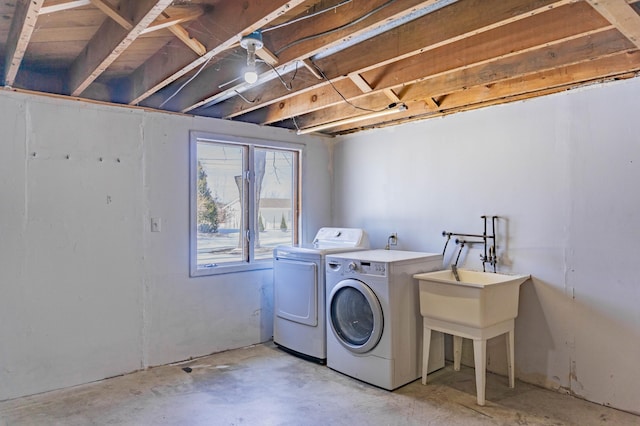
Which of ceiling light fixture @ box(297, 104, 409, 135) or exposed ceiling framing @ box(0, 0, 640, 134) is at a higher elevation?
exposed ceiling framing @ box(0, 0, 640, 134)

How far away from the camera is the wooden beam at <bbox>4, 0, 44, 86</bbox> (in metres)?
1.77

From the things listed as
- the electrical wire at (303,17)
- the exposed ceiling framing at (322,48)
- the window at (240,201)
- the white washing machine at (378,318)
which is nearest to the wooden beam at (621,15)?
the exposed ceiling framing at (322,48)

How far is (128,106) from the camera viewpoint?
3299 mm

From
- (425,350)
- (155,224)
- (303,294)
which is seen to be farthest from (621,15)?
(155,224)

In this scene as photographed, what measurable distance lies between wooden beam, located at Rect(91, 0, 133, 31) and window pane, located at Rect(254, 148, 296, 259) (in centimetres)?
223

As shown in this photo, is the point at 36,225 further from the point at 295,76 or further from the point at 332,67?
the point at 332,67

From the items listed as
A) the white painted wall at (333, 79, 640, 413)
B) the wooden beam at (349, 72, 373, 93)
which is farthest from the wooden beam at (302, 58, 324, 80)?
the white painted wall at (333, 79, 640, 413)

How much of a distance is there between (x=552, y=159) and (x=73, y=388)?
3.82 metres

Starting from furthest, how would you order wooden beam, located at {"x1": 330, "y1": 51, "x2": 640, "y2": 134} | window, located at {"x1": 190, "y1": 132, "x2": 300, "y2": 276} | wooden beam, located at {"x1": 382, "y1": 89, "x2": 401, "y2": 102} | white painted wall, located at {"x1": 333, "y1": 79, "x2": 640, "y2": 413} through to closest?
window, located at {"x1": 190, "y1": 132, "x2": 300, "y2": 276}
wooden beam, located at {"x1": 382, "y1": 89, "x2": 401, "y2": 102}
white painted wall, located at {"x1": 333, "y1": 79, "x2": 640, "y2": 413}
wooden beam, located at {"x1": 330, "y1": 51, "x2": 640, "y2": 134}

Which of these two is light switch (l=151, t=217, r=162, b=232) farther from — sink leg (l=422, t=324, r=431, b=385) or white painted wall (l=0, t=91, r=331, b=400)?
sink leg (l=422, t=324, r=431, b=385)

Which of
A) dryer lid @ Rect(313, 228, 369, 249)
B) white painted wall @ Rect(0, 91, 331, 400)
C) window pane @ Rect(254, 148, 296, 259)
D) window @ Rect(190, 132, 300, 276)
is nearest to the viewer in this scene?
white painted wall @ Rect(0, 91, 331, 400)

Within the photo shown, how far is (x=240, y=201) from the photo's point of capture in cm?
398

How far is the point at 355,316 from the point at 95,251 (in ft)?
6.70

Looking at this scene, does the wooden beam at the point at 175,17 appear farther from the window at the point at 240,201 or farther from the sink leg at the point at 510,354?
the sink leg at the point at 510,354
